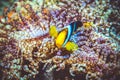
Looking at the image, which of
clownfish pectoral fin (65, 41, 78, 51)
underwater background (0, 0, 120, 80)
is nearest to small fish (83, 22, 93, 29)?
underwater background (0, 0, 120, 80)

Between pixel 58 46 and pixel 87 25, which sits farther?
pixel 87 25

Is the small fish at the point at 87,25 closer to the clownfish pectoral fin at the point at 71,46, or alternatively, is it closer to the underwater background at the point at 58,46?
the underwater background at the point at 58,46

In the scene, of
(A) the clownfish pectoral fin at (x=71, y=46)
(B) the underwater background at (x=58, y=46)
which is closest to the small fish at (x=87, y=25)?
(B) the underwater background at (x=58, y=46)

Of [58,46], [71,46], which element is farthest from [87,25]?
[58,46]

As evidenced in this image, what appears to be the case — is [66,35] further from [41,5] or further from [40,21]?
[41,5]

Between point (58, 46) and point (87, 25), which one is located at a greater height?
point (87, 25)

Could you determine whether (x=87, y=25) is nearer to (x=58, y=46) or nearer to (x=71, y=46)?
(x=71, y=46)

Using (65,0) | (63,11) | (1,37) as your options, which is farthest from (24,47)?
(65,0)

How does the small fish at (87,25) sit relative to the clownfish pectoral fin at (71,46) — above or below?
above

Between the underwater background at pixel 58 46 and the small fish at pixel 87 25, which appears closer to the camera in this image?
the underwater background at pixel 58 46
